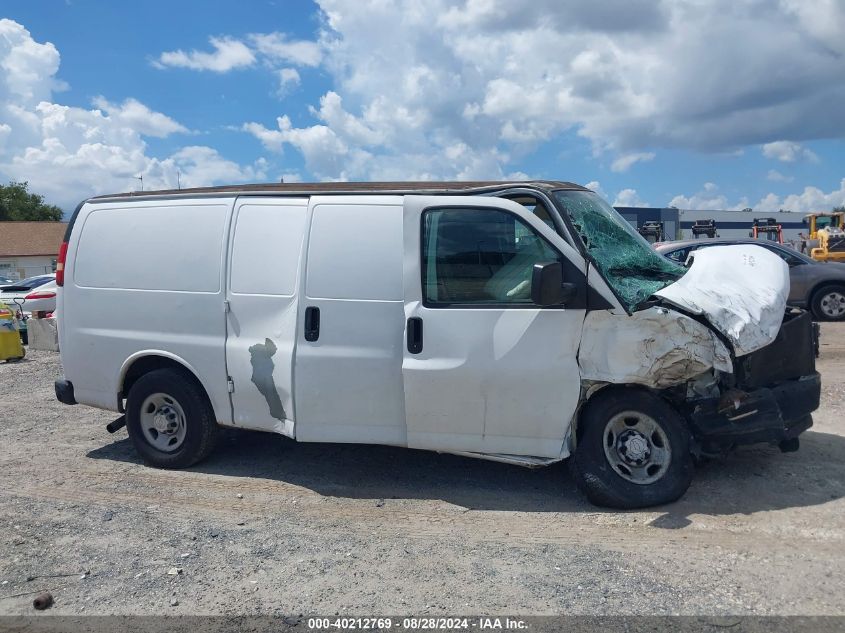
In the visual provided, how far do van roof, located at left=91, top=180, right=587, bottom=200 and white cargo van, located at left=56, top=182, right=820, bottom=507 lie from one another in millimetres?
33

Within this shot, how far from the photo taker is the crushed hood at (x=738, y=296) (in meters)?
4.69

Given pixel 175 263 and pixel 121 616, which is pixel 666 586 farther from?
pixel 175 263

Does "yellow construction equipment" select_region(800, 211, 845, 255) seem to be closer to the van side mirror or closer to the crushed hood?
the crushed hood

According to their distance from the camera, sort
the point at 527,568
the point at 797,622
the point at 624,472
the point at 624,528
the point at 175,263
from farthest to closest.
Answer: the point at 175,263, the point at 624,472, the point at 624,528, the point at 527,568, the point at 797,622

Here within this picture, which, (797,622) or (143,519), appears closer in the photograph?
(797,622)

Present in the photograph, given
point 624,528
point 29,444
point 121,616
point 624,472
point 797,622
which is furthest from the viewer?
point 29,444

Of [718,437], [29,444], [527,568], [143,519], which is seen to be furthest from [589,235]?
[29,444]

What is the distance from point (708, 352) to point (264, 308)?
314 cm

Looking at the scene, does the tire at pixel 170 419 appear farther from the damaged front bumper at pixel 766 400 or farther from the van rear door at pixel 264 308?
the damaged front bumper at pixel 766 400

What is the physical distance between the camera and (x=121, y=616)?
3803 millimetres

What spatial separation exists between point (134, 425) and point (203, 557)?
85.8 inches

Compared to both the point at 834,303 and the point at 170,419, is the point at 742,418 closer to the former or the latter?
the point at 170,419

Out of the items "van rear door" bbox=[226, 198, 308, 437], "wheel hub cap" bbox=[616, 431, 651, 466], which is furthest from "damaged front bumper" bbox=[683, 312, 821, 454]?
"van rear door" bbox=[226, 198, 308, 437]

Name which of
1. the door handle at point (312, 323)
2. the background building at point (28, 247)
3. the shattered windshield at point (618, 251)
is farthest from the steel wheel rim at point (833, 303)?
the background building at point (28, 247)
